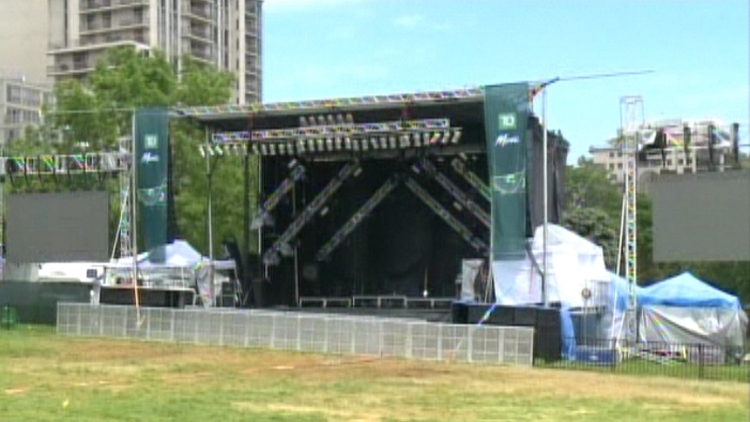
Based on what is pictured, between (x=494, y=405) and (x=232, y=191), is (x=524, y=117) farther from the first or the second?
(x=232, y=191)

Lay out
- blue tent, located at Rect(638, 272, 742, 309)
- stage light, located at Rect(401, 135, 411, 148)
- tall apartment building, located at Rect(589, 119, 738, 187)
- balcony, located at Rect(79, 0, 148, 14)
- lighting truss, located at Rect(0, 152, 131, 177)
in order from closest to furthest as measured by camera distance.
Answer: tall apartment building, located at Rect(589, 119, 738, 187) < blue tent, located at Rect(638, 272, 742, 309) < stage light, located at Rect(401, 135, 411, 148) < lighting truss, located at Rect(0, 152, 131, 177) < balcony, located at Rect(79, 0, 148, 14)

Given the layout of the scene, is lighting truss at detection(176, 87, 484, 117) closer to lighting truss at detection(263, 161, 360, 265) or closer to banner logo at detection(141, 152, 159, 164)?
banner logo at detection(141, 152, 159, 164)

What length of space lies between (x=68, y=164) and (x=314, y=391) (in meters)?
16.1

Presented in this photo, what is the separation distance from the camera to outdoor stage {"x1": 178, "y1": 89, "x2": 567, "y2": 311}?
25.6 meters

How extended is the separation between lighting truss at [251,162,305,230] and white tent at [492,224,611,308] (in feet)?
29.1

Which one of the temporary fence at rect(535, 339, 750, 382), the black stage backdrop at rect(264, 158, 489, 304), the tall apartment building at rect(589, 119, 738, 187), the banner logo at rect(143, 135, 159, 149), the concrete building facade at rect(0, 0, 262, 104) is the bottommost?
the temporary fence at rect(535, 339, 750, 382)

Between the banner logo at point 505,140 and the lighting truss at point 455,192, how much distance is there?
527 centimetres

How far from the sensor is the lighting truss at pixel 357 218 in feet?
94.8

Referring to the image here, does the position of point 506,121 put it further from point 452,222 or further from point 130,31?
point 130,31

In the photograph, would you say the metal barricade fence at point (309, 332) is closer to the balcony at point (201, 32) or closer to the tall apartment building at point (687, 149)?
the tall apartment building at point (687, 149)

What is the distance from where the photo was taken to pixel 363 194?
2941cm

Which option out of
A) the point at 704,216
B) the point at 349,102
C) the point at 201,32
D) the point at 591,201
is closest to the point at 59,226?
the point at 349,102

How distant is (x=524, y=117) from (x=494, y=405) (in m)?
10.2

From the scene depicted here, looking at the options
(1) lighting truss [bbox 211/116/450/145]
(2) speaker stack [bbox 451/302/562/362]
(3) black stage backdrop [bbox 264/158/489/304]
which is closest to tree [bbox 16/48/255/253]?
(3) black stage backdrop [bbox 264/158/489/304]
